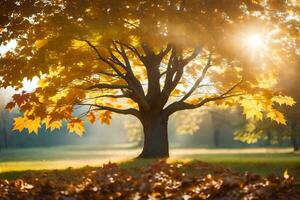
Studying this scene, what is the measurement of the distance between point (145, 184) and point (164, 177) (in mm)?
1463

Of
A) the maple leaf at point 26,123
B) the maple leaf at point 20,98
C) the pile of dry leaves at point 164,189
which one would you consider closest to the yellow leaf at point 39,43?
the maple leaf at point 20,98

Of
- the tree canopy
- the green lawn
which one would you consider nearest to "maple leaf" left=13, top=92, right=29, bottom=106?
the tree canopy

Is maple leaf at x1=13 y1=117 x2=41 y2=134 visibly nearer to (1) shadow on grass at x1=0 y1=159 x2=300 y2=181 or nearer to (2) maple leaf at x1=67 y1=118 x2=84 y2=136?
(2) maple leaf at x1=67 y1=118 x2=84 y2=136

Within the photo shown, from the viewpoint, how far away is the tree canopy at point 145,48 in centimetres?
1349

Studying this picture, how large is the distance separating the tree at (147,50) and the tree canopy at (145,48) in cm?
3

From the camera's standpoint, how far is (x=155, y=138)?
19203 mm

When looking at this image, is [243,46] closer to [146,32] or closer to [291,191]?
[146,32]

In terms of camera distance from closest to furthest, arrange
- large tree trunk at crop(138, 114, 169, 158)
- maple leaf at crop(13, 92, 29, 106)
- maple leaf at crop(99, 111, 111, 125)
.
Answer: maple leaf at crop(13, 92, 29, 106), large tree trunk at crop(138, 114, 169, 158), maple leaf at crop(99, 111, 111, 125)

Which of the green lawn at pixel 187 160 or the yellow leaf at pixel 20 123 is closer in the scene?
the green lawn at pixel 187 160

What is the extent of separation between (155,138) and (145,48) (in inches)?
138

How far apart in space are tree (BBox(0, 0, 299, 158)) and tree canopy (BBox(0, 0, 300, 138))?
0.03 m

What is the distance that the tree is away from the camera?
44.3 ft

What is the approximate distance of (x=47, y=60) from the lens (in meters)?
14.6

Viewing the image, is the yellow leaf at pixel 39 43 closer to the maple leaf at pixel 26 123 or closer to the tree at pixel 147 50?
the tree at pixel 147 50
